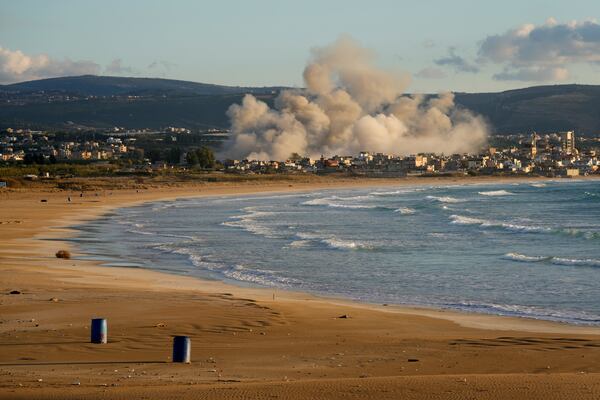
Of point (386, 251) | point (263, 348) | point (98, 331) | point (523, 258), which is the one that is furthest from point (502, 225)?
point (98, 331)

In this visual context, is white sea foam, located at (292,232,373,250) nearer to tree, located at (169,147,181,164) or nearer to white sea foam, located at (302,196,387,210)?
white sea foam, located at (302,196,387,210)

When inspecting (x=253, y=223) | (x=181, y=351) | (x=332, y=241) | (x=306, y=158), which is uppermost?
(x=181, y=351)

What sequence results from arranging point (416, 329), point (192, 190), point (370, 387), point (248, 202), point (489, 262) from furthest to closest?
point (192, 190) < point (248, 202) < point (489, 262) < point (416, 329) < point (370, 387)

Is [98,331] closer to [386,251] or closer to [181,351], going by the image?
[181,351]

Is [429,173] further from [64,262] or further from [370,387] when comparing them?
[370,387]

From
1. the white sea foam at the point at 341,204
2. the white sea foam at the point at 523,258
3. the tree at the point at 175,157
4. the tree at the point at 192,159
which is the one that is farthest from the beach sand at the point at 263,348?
the tree at the point at 175,157

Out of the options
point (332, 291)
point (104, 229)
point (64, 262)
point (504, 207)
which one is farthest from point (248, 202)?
point (332, 291)

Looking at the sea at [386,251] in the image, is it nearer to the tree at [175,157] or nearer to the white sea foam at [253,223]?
the white sea foam at [253,223]

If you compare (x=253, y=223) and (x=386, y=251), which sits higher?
(x=386, y=251)
